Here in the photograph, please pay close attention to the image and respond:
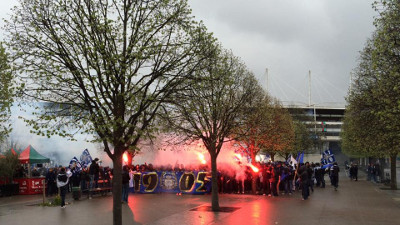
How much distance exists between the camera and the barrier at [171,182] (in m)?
22.4

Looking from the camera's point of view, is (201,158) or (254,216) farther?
(201,158)

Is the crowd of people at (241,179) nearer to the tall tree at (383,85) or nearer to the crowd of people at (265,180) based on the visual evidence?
the crowd of people at (265,180)

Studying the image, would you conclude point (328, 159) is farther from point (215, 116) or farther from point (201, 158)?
point (215, 116)

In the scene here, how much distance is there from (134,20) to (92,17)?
1126 millimetres

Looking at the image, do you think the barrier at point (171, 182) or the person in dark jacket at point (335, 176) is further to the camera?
the person in dark jacket at point (335, 176)

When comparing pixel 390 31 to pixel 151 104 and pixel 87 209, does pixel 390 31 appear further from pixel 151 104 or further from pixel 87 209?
pixel 87 209

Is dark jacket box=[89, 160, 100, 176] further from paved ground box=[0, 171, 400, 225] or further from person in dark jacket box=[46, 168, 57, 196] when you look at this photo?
paved ground box=[0, 171, 400, 225]

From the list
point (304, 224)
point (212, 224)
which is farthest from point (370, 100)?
point (212, 224)

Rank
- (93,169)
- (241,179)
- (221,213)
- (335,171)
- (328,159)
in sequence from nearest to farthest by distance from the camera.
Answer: (221,213) → (93,169) → (241,179) → (335,171) → (328,159)

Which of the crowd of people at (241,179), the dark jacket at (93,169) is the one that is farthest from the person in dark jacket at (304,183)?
the dark jacket at (93,169)

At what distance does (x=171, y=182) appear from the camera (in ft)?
75.5

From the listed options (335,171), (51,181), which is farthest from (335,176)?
(51,181)

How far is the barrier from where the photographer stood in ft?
73.6

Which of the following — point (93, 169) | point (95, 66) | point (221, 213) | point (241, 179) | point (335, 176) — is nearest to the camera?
point (95, 66)
